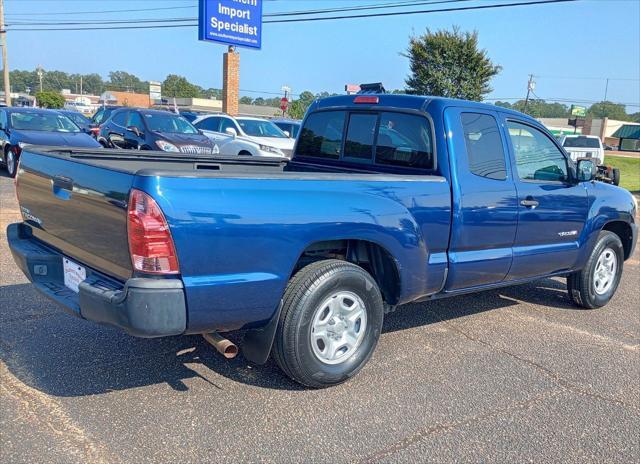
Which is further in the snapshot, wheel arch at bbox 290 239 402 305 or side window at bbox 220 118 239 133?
side window at bbox 220 118 239 133

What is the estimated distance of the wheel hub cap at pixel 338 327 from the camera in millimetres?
3604

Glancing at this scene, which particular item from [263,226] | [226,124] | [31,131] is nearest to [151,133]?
[31,131]

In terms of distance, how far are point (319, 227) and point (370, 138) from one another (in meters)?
1.64

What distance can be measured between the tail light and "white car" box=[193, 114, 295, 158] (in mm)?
10846

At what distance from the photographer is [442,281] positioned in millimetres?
4215

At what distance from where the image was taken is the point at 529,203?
468 cm

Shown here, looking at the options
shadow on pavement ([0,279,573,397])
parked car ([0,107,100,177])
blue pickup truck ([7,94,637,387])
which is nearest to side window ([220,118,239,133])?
parked car ([0,107,100,177])

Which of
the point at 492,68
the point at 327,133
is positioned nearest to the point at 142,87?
the point at 492,68

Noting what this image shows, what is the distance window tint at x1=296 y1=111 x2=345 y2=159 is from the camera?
504 centimetres

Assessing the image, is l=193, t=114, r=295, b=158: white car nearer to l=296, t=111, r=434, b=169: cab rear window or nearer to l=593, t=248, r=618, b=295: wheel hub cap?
l=296, t=111, r=434, b=169: cab rear window

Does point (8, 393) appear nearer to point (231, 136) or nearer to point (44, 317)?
point (44, 317)

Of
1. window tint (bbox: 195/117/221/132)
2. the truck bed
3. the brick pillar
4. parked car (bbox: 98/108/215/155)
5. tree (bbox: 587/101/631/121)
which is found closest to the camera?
the truck bed

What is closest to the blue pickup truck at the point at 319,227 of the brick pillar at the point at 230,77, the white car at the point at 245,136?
the white car at the point at 245,136

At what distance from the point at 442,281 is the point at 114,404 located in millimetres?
2383
